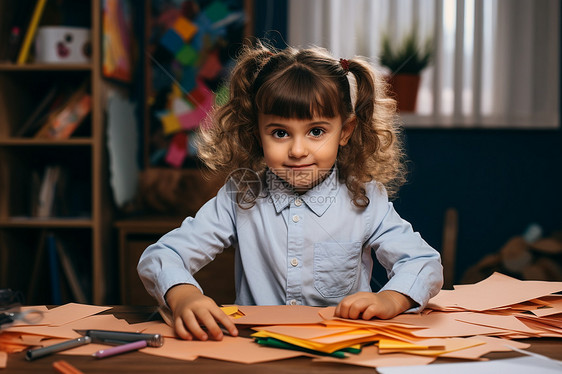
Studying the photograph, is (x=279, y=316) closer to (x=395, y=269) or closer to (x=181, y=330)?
(x=181, y=330)

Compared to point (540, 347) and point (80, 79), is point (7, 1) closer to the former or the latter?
point (80, 79)

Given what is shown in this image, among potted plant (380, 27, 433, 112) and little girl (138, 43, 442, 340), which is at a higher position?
potted plant (380, 27, 433, 112)

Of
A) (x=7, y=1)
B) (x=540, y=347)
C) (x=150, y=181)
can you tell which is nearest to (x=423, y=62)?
(x=150, y=181)

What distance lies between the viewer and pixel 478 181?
2.54 metres

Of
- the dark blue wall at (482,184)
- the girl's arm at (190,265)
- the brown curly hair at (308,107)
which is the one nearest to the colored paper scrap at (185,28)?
the dark blue wall at (482,184)

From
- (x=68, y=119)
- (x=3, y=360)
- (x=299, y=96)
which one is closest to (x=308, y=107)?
(x=299, y=96)

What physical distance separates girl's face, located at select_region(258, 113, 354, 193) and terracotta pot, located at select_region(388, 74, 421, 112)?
4.87 feet

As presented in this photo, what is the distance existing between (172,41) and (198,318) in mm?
2034

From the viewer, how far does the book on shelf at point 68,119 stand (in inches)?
83.8

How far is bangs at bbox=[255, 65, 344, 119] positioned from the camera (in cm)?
95

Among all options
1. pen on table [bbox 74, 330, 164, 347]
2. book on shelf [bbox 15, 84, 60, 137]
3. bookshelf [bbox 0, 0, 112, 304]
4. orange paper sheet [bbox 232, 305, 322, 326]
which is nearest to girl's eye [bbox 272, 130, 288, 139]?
orange paper sheet [bbox 232, 305, 322, 326]

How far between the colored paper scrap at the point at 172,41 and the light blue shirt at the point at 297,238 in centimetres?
159

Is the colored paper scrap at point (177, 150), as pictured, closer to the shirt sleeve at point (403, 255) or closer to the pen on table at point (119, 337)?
the shirt sleeve at point (403, 255)

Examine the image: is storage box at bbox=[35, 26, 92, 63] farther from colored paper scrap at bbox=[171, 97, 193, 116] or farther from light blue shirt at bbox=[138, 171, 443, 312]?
light blue shirt at bbox=[138, 171, 443, 312]
